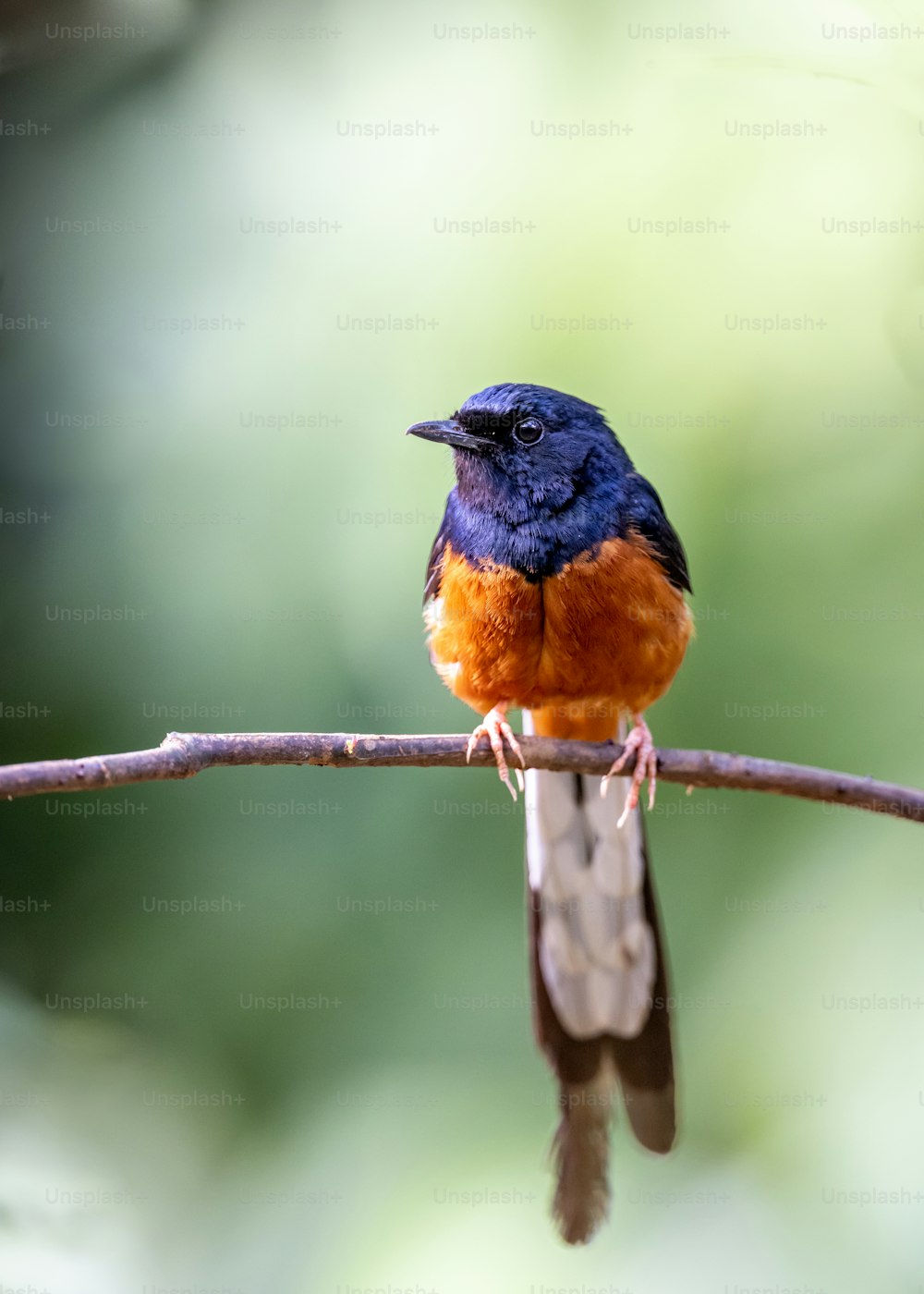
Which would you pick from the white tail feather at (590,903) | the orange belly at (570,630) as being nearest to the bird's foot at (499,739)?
the orange belly at (570,630)

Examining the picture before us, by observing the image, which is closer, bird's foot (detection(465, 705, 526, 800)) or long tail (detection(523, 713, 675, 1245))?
bird's foot (detection(465, 705, 526, 800))

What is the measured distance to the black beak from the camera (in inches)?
165

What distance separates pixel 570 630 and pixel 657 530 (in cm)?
57

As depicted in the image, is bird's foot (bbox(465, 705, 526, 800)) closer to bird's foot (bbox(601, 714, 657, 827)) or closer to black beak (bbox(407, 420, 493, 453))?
bird's foot (bbox(601, 714, 657, 827))

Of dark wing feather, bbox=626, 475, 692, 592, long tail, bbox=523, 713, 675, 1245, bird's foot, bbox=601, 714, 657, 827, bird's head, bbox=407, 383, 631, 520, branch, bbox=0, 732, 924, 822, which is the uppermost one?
bird's head, bbox=407, 383, 631, 520

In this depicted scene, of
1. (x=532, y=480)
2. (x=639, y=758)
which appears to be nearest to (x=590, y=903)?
(x=639, y=758)

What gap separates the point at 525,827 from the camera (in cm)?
460

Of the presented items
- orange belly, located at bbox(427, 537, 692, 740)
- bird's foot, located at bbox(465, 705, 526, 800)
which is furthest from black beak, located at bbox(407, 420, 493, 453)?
bird's foot, located at bbox(465, 705, 526, 800)

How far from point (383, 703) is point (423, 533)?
0.73 m

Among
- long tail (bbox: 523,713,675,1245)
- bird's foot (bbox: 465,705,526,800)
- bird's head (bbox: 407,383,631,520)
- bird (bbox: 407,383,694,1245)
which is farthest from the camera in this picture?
long tail (bbox: 523,713,675,1245)

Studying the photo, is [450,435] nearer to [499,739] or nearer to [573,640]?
[573,640]

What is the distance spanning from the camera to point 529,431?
169 inches

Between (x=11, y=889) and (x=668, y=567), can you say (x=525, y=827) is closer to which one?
(x=668, y=567)

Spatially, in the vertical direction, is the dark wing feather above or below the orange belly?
above
